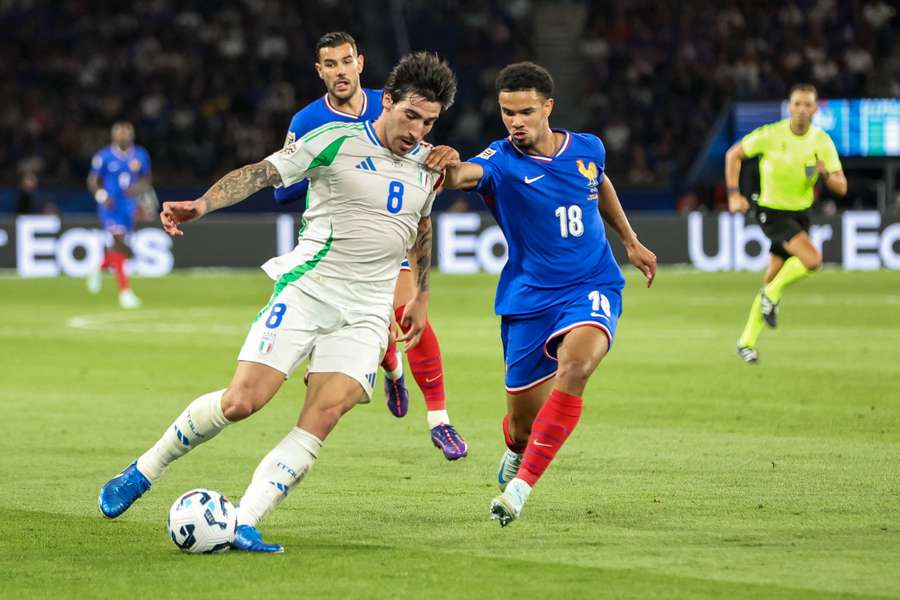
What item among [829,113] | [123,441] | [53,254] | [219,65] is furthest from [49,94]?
[123,441]

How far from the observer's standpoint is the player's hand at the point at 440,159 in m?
7.03

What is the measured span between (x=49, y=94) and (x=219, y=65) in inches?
135

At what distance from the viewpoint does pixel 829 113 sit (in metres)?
29.0

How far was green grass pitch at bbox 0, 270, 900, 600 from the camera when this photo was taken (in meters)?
6.08

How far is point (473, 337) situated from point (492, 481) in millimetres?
8673

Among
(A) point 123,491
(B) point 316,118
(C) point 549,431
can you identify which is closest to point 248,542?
(A) point 123,491

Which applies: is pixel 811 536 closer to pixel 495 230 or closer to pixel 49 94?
pixel 495 230

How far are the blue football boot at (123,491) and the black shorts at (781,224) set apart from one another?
9.06 m

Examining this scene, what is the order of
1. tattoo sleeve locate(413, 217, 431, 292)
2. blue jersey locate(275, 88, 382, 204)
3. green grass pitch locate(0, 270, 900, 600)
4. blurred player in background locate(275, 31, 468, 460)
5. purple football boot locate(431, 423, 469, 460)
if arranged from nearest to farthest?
green grass pitch locate(0, 270, 900, 600) → tattoo sleeve locate(413, 217, 431, 292) → purple football boot locate(431, 423, 469, 460) → blue jersey locate(275, 88, 382, 204) → blurred player in background locate(275, 31, 468, 460)

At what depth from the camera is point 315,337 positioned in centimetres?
681

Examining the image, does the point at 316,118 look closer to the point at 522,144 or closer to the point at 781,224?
the point at 522,144

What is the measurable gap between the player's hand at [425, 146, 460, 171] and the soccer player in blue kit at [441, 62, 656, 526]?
20 centimetres

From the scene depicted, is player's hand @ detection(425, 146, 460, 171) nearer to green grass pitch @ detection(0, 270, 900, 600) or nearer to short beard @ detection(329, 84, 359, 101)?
green grass pitch @ detection(0, 270, 900, 600)

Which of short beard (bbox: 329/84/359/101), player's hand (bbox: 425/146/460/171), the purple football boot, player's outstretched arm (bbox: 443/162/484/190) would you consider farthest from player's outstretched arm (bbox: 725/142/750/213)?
player's hand (bbox: 425/146/460/171)
